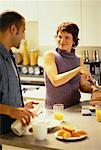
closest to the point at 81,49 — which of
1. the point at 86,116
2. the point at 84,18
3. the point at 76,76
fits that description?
the point at 84,18

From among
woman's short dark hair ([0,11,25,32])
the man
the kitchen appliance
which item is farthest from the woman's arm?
the kitchen appliance

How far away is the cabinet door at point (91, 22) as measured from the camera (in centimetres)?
387

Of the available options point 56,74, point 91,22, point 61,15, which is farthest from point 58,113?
point 61,15

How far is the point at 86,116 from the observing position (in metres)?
2.23

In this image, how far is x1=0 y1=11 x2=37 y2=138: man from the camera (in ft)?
5.88

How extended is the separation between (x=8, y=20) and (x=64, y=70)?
821 millimetres

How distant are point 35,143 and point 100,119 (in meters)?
0.54

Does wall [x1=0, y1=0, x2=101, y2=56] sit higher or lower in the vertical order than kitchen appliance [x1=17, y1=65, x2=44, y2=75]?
higher

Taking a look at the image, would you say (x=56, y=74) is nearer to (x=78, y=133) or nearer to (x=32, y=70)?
(x=78, y=133)

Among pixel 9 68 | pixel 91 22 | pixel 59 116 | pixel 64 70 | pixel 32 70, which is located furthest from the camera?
pixel 32 70

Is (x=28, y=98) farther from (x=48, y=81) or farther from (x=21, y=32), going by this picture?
(x=21, y=32)

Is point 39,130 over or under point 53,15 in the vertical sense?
under

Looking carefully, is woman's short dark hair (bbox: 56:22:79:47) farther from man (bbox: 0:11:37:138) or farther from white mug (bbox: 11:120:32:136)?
white mug (bbox: 11:120:32:136)

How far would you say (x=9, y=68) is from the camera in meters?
1.85
